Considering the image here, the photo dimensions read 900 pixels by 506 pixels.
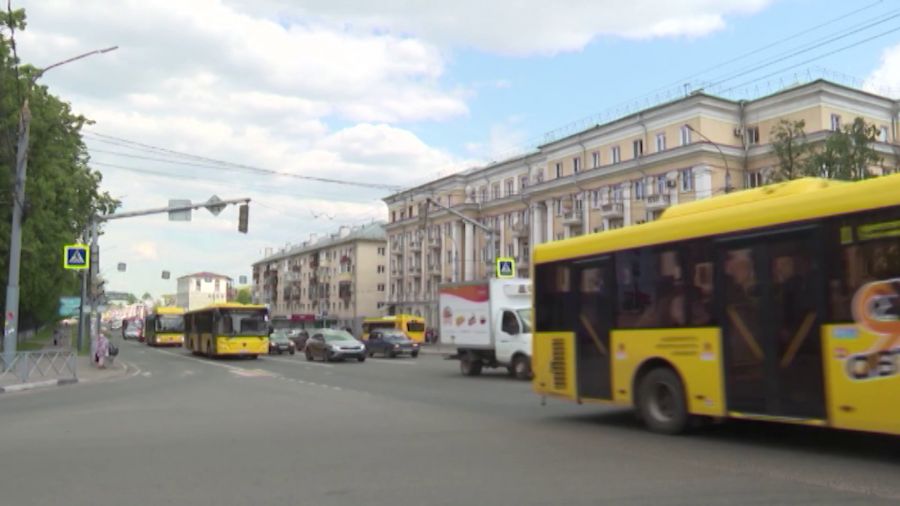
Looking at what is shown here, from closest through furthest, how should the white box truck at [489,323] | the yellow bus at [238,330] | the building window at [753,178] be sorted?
the white box truck at [489,323], the yellow bus at [238,330], the building window at [753,178]

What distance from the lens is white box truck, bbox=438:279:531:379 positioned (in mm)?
22359

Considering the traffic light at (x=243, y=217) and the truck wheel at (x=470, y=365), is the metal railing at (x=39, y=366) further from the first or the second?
the truck wheel at (x=470, y=365)

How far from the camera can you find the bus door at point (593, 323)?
1145 cm

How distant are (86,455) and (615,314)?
7.55 meters

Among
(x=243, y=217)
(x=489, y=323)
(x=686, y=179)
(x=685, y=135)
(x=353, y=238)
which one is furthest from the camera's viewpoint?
(x=353, y=238)

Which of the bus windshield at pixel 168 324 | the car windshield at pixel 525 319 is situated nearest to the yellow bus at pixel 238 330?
the car windshield at pixel 525 319

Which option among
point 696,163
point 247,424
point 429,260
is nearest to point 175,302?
point 429,260

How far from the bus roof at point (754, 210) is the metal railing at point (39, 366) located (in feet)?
57.0

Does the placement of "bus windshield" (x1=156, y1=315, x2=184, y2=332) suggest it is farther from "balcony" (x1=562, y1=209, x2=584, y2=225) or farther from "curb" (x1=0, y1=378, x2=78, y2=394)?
"curb" (x1=0, y1=378, x2=78, y2=394)

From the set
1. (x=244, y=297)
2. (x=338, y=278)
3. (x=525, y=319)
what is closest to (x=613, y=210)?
(x=525, y=319)

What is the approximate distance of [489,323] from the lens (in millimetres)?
23688

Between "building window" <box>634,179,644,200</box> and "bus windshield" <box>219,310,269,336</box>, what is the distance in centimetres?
3083

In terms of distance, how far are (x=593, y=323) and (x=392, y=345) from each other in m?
29.5

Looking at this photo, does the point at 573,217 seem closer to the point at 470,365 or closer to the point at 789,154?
the point at 789,154
